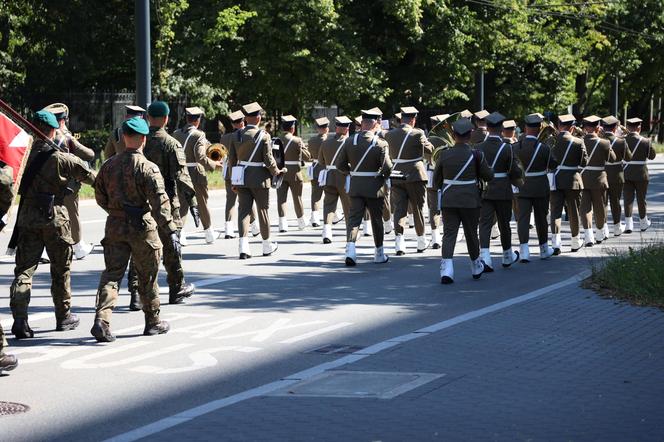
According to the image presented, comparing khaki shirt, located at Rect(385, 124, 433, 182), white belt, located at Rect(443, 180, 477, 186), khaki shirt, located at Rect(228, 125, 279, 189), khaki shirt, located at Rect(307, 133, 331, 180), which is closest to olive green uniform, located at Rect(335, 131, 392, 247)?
khaki shirt, located at Rect(228, 125, 279, 189)

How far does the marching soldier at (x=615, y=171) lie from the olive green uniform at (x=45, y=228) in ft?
36.6

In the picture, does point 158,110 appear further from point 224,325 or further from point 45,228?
point 224,325

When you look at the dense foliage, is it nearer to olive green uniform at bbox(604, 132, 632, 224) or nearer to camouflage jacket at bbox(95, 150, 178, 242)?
olive green uniform at bbox(604, 132, 632, 224)

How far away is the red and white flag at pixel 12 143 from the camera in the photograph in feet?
29.8

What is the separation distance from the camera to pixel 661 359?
916cm

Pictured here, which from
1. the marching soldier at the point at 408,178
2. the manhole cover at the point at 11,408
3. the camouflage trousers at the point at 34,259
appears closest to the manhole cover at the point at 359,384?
the manhole cover at the point at 11,408

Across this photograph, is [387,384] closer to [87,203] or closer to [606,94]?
[87,203]

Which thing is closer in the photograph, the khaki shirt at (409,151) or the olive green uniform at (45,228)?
the olive green uniform at (45,228)

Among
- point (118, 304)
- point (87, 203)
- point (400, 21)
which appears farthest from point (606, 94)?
point (118, 304)

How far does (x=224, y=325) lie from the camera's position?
11.2 m

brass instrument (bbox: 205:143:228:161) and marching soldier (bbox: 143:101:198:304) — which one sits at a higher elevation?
brass instrument (bbox: 205:143:228:161)

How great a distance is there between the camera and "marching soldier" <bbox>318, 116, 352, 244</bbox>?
18.6m

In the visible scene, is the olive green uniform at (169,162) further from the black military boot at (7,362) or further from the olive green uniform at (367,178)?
the olive green uniform at (367,178)

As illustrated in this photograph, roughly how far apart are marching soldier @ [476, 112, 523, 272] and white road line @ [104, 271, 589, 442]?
91.5 inches
